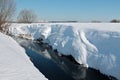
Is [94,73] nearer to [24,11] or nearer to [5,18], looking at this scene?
[5,18]

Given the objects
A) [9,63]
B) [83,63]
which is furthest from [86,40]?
Result: [9,63]

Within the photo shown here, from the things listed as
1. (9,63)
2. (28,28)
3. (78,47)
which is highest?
(9,63)

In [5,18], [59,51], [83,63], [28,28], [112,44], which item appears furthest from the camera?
[28,28]

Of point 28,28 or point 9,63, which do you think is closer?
point 9,63

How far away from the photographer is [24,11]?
85.2 meters

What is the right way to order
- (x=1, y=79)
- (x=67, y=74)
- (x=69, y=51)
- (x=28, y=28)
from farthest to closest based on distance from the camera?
(x=28, y=28) < (x=69, y=51) < (x=67, y=74) < (x=1, y=79)

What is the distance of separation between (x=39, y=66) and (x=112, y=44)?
13.7 ft

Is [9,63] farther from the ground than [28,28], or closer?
farther from the ground

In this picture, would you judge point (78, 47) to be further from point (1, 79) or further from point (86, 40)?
point (1, 79)

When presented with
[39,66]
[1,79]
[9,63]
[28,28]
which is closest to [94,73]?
[39,66]

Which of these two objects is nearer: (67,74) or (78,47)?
(67,74)

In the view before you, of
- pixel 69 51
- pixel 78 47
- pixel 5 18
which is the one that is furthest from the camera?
pixel 5 18

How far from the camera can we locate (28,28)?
4847 cm

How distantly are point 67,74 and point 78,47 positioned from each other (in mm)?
4544
